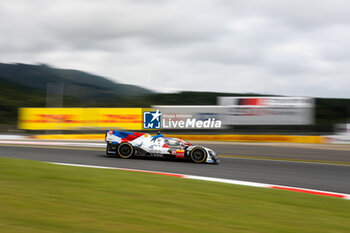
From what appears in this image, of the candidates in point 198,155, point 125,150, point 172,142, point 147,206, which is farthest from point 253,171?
point 147,206

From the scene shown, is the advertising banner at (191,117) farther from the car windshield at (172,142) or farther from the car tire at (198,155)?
the car tire at (198,155)

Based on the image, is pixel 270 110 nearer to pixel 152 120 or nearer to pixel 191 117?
pixel 191 117

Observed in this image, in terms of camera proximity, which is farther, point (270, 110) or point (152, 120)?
point (270, 110)

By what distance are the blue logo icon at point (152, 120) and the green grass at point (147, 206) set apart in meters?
17.1

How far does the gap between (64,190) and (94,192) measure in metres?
0.47

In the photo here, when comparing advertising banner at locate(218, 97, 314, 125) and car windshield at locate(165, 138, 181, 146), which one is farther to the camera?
advertising banner at locate(218, 97, 314, 125)

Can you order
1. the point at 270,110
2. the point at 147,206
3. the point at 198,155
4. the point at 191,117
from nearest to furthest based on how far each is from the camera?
the point at 147,206
the point at 198,155
the point at 191,117
the point at 270,110

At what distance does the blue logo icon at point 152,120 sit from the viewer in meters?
24.0

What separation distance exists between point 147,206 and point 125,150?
7295 mm

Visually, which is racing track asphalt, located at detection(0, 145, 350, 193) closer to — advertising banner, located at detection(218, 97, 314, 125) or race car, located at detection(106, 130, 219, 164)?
race car, located at detection(106, 130, 219, 164)

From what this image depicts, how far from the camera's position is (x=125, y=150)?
12.0 metres

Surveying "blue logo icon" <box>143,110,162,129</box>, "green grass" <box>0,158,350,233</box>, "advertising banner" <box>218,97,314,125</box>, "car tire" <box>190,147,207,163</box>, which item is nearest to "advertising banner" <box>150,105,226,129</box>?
"blue logo icon" <box>143,110,162,129</box>

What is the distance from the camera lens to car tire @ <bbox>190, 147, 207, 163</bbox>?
11406 millimetres

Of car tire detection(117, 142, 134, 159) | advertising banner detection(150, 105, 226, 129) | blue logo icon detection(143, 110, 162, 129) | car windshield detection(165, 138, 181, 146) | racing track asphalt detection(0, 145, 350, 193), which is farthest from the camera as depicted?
advertising banner detection(150, 105, 226, 129)
